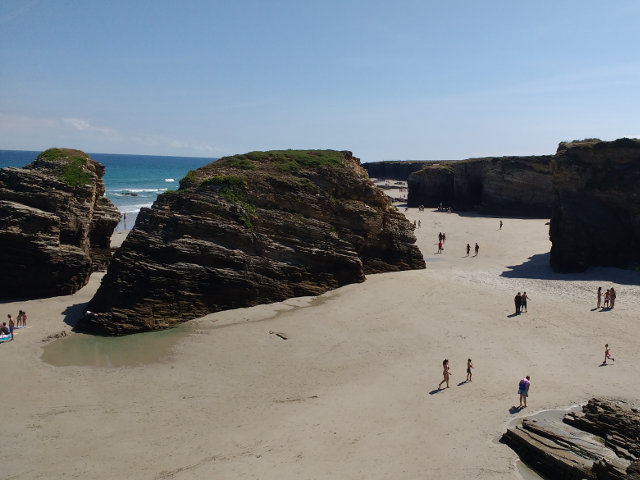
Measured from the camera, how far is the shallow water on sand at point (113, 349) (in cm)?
1792

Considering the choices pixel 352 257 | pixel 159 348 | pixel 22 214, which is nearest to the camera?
pixel 159 348

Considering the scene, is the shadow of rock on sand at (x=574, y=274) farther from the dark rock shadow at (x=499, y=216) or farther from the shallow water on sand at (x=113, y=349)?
the dark rock shadow at (x=499, y=216)

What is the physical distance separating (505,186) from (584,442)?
47.7 meters

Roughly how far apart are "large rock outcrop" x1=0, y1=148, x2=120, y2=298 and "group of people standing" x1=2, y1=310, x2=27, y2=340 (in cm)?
344

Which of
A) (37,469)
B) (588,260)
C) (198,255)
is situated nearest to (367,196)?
(198,255)

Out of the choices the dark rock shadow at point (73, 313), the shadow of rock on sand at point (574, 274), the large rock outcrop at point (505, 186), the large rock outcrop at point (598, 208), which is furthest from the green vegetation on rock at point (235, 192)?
the large rock outcrop at point (505, 186)

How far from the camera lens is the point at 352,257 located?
2617 centimetres

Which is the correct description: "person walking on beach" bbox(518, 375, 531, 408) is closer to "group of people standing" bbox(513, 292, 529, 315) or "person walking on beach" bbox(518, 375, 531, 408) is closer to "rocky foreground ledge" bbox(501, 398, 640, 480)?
"rocky foreground ledge" bbox(501, 398, 640, 480)

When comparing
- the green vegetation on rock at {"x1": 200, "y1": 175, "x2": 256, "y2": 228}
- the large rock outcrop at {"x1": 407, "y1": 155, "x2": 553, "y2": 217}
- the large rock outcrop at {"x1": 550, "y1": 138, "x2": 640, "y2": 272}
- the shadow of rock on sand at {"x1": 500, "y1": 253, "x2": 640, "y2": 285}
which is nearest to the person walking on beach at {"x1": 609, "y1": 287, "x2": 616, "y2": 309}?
the shadow of rock on sand at {"x1": 500, "y1": 253, "x2": 640, "y2": 285}

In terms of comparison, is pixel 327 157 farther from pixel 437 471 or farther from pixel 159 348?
pixel 437 471

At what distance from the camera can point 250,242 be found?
23.6 metres

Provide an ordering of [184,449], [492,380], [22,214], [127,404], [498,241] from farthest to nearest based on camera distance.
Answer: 1. [498,241]
2. [22,214]
3. [492,380]
4. [127,404]
5. [184,449]

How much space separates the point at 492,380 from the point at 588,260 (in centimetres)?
1689

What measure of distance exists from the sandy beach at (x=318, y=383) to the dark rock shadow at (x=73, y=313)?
0.13 meters
